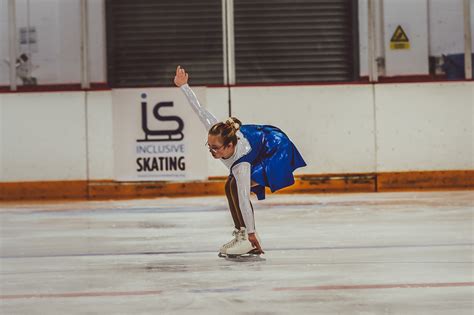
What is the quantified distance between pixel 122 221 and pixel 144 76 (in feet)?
25.2

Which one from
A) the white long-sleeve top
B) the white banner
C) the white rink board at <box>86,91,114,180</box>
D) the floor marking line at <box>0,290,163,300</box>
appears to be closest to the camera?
the floor marking line at <box>0,290,163,300</box>

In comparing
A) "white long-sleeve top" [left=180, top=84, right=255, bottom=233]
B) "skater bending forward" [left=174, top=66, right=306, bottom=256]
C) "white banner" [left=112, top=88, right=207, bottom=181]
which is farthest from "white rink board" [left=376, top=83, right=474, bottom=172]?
"white long-sleeve top" [left=180, top=84, right=255, bottom=233]

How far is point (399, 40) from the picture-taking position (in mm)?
14570

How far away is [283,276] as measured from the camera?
4.88m

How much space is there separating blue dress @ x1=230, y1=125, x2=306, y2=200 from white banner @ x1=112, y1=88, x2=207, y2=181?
16.9 ft

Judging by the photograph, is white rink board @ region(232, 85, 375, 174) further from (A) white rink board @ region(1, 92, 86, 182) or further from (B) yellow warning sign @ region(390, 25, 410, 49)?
(B) yellow warning sign @ region(390, 25, 410, 49)

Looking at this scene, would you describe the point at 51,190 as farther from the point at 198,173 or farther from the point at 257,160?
the point at 257,160

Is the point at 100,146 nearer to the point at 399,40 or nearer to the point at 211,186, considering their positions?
the point at 211,186

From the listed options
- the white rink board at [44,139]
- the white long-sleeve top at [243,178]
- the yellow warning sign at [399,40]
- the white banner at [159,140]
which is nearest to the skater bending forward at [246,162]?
the white long-sleeve top at [243,178]

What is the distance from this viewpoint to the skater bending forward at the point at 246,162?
5.39 metres

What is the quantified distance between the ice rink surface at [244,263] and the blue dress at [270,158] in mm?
436

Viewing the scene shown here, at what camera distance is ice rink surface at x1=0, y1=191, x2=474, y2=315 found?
13.5 feet

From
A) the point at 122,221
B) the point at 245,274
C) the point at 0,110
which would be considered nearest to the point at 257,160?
the point at 245,274

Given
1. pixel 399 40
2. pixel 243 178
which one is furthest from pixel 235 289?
pixel 399 40
